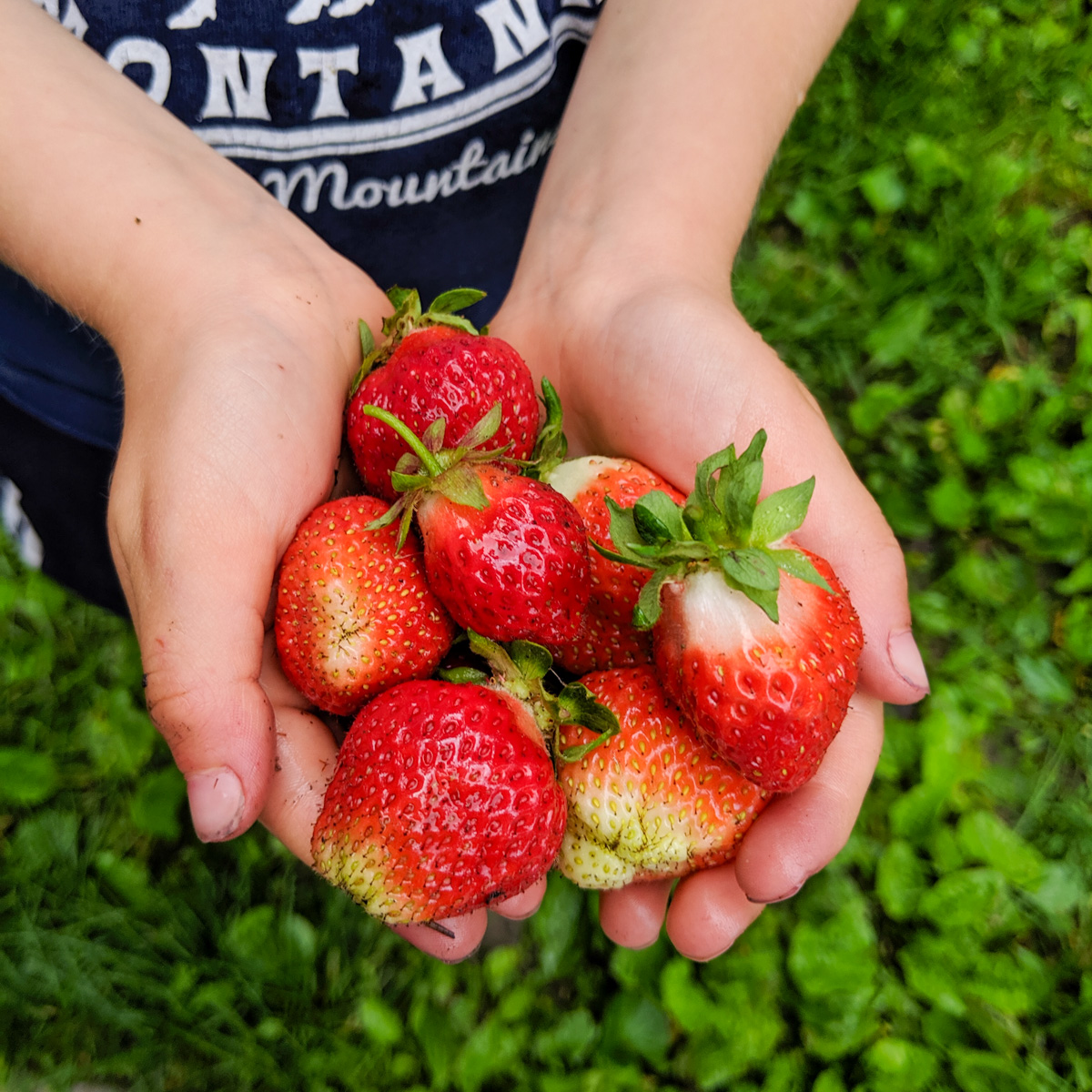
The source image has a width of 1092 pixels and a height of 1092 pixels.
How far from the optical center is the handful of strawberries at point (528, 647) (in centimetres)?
110

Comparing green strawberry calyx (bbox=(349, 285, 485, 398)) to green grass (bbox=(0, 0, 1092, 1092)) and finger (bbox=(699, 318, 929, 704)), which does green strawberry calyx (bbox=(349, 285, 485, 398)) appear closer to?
finger (bbox=(699, 318, 929, 704))

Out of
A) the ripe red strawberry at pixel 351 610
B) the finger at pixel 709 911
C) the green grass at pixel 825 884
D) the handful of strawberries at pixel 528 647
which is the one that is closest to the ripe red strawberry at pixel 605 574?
the handful of strawberries at pixel 528 647

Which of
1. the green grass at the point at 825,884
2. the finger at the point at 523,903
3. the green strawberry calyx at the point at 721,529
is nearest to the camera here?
the green strawberry calyx at the point at 721,529

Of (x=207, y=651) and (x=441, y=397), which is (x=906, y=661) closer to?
(x=441, y=397)

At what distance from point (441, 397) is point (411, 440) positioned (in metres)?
0.12

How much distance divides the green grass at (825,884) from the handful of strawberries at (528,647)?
21.4 inches

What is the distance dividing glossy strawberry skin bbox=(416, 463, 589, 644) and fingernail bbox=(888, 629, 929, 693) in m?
0.43

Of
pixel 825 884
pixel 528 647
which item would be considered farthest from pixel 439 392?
pixel 825 884

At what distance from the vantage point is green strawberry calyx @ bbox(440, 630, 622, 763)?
47.0 inches

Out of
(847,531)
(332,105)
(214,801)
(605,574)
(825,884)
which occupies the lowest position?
(825,884)

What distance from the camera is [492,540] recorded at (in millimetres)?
1152

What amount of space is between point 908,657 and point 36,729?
1682mm

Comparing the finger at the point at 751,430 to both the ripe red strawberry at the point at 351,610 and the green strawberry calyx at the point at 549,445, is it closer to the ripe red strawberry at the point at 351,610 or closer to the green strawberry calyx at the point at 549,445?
the green strawberry calyx at the point at 549,445

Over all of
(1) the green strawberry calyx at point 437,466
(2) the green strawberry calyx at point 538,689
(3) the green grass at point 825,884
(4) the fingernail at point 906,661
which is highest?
(1) the green strawberry calyx at point 437,466
